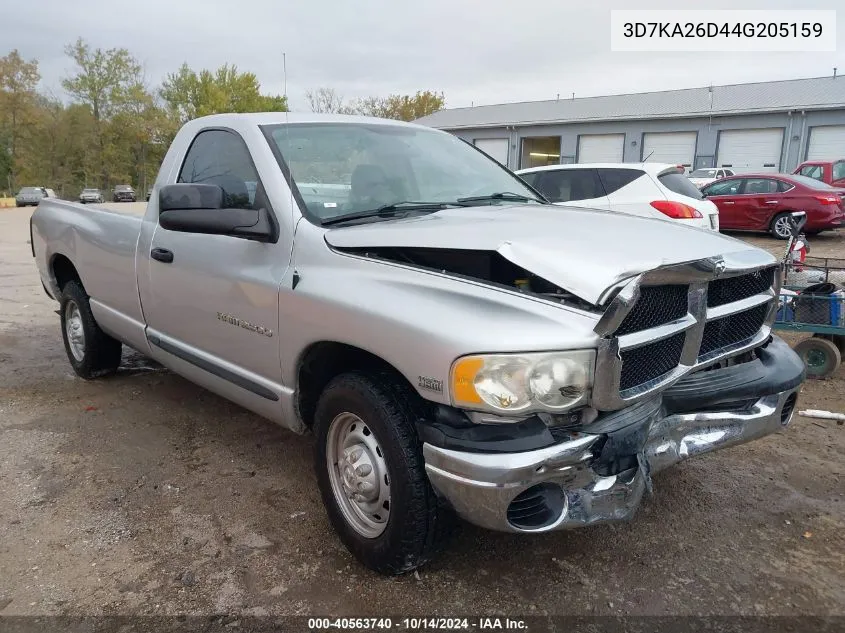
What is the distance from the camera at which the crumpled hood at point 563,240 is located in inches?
90.7

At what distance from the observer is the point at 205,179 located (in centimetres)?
384

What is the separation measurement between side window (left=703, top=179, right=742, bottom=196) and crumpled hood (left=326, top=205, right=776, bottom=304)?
1381 centimetres

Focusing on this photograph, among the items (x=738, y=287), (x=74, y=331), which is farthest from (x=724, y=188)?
(x=74, y=331)

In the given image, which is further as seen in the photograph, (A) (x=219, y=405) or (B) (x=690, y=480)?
(A) (x=219, y=405)

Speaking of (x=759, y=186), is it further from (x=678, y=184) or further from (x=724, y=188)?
(x=678, y=184)

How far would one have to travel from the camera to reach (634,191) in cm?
891

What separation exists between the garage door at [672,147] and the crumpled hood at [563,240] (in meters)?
28.3

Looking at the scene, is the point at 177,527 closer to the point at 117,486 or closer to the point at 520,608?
the point at 117,486

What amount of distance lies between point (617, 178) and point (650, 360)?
23.7ft

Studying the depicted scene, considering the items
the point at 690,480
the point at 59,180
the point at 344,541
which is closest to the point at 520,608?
the point at 344,541

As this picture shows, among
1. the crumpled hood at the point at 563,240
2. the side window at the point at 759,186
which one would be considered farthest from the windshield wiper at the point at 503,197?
the side window at the point at 759,186

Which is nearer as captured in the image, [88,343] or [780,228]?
[88,343]

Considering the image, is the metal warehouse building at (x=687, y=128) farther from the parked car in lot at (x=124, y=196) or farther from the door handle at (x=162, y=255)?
the door handle at (x=162, y=255)

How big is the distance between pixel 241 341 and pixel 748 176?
14751 mm
